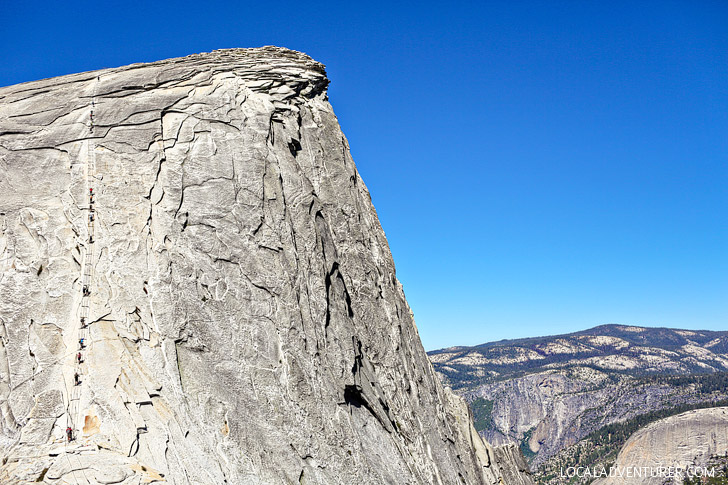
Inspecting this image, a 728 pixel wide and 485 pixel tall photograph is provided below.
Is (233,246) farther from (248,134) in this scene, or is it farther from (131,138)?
(131,138)

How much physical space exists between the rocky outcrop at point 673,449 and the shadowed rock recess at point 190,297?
411ft

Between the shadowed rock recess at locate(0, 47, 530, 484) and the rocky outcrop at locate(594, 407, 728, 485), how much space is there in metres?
125

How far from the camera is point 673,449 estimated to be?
5276 inches

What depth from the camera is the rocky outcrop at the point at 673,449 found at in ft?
411

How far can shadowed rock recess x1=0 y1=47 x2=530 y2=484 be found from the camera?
62.1 feet

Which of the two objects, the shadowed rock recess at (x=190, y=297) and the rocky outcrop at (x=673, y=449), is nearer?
the shadowed rock recess at (x=190, y=297)

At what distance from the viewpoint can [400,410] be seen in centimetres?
2503

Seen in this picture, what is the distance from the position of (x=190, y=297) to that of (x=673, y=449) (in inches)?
5955

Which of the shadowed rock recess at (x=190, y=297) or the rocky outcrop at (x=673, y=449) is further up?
the shadowed rock recess at (x=190, y=297)

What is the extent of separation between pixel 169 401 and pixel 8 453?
5.48m

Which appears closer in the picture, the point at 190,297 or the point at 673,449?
the point at 190,297

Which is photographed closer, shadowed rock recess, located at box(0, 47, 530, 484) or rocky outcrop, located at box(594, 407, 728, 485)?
shadowed rock recess, located at box(0, 47, 530, 484)

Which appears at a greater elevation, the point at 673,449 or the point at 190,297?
the point at 190,297

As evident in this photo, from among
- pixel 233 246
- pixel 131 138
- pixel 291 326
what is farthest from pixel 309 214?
pixel 131 138
